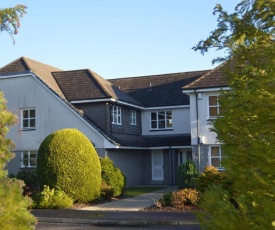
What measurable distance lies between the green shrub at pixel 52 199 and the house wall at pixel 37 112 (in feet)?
23.6

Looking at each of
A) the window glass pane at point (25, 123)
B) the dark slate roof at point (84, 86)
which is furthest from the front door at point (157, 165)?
the window glass pane at point (25, 123)

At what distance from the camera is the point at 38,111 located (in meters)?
28.8

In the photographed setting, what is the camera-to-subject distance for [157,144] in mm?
31406

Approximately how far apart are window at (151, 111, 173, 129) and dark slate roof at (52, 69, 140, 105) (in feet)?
5.60

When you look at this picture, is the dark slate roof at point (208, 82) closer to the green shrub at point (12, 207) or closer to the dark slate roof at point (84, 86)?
the dark slate roof at point (84, 86)

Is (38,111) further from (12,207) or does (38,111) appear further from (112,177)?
(12,207)

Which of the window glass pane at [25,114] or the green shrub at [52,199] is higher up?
the window glass pane at [25,114]

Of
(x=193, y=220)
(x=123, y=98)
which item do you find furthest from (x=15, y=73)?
(x=193, y=220)

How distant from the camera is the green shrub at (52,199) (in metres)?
19.8

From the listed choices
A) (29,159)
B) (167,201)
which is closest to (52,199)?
(167,201)

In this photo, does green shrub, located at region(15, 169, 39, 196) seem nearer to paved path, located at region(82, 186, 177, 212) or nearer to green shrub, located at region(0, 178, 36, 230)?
paved path, located at region(82, 186, 177, 212)

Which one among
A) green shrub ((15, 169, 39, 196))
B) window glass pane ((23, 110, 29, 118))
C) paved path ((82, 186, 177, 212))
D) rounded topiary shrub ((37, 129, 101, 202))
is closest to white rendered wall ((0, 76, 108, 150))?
window glass pane ((23, 110, 29, 118))

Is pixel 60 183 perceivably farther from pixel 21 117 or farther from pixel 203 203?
pixel 203 203

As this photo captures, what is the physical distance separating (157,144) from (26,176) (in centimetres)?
1042
